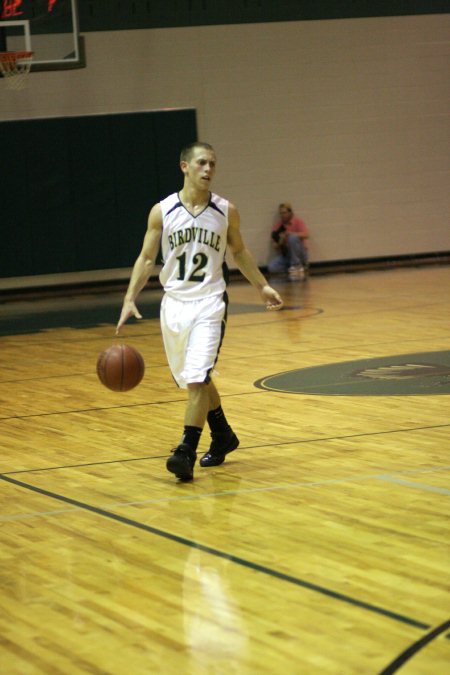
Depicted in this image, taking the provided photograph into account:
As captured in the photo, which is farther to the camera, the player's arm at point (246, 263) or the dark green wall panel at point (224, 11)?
the dark green wall panel at point (224, 11)

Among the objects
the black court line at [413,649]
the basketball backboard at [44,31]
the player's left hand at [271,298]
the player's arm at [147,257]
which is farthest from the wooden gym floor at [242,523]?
the basketball backboard at [44,31]

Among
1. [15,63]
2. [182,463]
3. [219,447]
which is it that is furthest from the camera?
[15,63]

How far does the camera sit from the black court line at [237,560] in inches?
166

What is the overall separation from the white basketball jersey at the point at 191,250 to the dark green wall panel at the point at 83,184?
13.8m

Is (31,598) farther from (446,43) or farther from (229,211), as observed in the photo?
(446,43)

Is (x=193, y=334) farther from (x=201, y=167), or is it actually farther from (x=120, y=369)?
(x=201, y=167)

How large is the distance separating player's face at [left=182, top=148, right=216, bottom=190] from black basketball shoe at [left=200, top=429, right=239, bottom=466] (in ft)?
4.69

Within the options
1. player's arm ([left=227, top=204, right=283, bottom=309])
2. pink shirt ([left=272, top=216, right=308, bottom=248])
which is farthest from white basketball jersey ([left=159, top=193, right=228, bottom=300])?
pink shirt ([left=272, top=216, right=308, bottom=248])

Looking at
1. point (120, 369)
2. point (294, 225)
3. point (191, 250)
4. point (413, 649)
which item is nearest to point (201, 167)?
point (191, 250)

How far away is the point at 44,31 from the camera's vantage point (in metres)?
15.5

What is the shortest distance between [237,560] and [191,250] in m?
2.29

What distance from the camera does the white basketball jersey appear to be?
6.80m

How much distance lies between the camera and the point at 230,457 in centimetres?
721

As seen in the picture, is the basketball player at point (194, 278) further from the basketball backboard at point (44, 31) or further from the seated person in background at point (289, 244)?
the seated person in background at point (289, 244)
